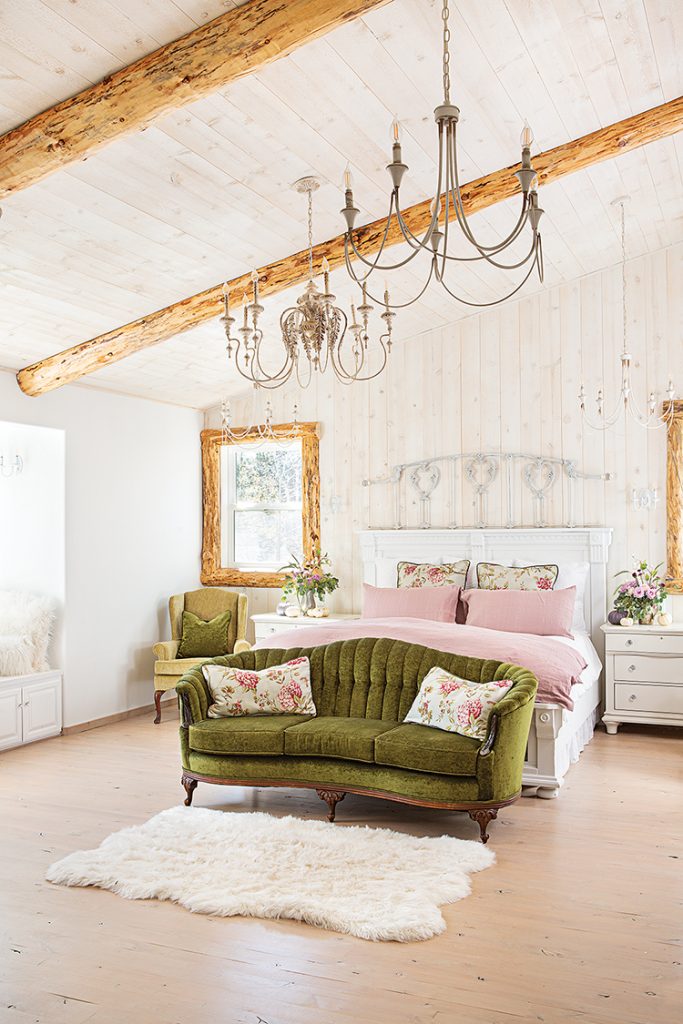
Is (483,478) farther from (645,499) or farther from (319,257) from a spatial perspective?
(319,257)

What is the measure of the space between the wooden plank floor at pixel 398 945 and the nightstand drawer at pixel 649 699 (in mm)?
1457

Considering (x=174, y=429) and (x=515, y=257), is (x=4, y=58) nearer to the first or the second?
(x=515, y=257)

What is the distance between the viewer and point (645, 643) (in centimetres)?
579

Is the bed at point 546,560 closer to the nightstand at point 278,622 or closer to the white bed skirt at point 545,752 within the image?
the white bed skirt at point 545,752

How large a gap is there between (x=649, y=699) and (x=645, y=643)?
37cm

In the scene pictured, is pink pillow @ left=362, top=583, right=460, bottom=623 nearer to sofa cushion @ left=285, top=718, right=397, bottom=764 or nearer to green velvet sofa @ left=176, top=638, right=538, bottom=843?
green velvet sofa @ left=176, top=638, right=538, bottom=843

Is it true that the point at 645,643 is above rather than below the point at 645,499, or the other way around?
below

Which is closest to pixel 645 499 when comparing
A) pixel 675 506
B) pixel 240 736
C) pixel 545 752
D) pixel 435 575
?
pixel 675 506

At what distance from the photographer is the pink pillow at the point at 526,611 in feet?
18.6

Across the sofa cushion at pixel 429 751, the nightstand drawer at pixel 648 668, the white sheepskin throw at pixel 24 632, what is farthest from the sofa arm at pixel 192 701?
the nightstand drawer at pixel 648 668

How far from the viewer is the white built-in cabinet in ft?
18.3

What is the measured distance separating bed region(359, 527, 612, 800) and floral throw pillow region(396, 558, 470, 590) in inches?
7.9

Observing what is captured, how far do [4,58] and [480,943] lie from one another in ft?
11.4

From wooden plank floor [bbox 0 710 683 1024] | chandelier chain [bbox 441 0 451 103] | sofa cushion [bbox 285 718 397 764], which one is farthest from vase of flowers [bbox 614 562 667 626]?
chandelier chain [bbox 441 0 451 103]
